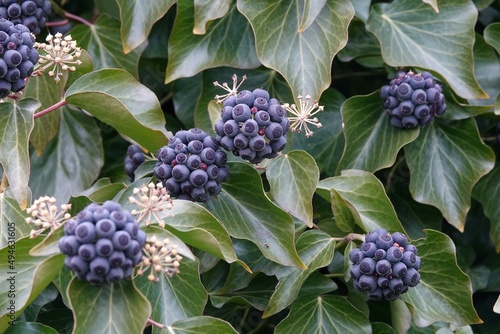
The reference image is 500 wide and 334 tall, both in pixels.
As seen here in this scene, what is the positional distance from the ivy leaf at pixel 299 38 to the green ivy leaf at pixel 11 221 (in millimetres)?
725

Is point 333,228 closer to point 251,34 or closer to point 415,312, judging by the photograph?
point 415,312

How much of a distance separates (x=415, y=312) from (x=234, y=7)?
3.32ft

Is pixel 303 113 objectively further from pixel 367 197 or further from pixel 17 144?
pixel 17 144

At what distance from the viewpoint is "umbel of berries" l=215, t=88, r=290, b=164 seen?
5.61 ft

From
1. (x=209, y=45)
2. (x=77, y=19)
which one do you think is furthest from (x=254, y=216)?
(x=77, y=19)

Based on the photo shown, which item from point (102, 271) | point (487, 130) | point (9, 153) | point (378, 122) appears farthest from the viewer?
point (487, 130)

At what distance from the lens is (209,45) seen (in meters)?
2.19

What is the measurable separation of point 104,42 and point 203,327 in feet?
3.47

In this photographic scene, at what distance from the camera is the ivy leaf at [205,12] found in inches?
82.6

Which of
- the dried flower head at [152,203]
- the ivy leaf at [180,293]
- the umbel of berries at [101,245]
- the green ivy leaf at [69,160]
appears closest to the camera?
the umbel of berries at [101,245]

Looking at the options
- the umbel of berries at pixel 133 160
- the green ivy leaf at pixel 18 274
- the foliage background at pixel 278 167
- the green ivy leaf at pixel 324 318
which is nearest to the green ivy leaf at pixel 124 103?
the foliage background at pixel 278 167

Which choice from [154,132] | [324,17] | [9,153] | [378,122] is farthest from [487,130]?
[9,153]

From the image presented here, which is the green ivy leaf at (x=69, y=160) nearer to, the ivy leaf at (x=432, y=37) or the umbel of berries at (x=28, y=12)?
the umbel of berries at (x=28, y=12)

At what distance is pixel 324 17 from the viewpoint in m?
2.07
